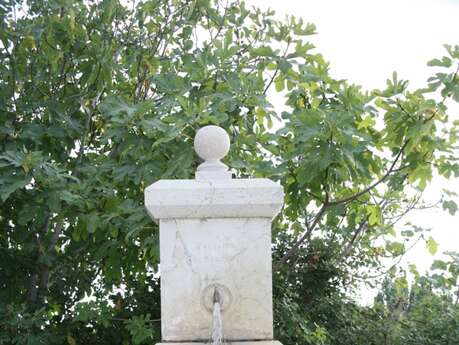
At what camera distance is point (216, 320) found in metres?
2.08

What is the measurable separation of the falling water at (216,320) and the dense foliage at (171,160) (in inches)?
44.8

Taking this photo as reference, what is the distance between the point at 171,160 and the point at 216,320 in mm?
1338

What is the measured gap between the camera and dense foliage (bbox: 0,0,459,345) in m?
3.37

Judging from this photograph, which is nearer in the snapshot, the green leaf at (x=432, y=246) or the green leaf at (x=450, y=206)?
the green leaf at (x=450, y=206)

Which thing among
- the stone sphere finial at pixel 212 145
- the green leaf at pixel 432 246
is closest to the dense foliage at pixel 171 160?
the green leaf at pixel 432 246

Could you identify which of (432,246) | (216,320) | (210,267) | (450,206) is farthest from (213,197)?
(432,246)

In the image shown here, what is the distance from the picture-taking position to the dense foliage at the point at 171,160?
11.1 feet

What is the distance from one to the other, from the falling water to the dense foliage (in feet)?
3.73

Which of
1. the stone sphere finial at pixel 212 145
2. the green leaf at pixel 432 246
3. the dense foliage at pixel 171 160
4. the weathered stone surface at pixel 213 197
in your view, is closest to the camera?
the weathered stone surface at pixel 213 197

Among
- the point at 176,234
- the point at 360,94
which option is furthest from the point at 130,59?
the point at 176,234

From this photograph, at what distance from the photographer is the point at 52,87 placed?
14.8 feet

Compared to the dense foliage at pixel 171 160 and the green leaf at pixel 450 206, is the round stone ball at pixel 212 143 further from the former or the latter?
the green leaf at pixel 450 206

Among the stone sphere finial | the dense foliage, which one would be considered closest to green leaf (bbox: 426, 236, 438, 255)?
the dense foliage

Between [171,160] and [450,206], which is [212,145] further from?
[450,206]
